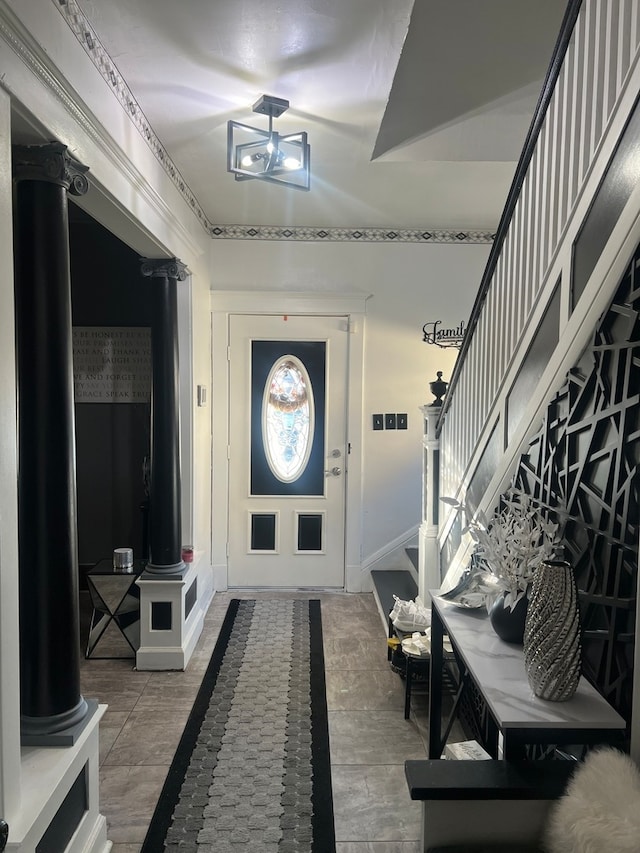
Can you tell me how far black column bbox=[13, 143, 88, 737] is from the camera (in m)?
1.79

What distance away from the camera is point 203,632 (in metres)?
3.73

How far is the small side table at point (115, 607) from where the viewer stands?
3365 mm

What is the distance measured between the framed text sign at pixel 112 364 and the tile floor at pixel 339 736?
174 centimetres

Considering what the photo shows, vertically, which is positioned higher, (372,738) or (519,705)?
(519,705)

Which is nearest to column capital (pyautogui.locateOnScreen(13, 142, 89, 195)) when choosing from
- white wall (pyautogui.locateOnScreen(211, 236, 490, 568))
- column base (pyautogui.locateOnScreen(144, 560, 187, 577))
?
column base (pyautogui.locateOnScreen(144, 560, 187, 577))

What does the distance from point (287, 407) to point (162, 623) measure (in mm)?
1845

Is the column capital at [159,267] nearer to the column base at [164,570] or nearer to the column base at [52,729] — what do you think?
the column base at [164,570]

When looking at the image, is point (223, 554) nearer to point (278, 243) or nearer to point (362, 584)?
point (362, 584)

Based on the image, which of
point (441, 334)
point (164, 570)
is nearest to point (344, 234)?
point (441, 334)

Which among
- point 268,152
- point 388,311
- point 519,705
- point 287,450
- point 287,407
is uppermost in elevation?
point 268,152

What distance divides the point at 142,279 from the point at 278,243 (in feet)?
3.34

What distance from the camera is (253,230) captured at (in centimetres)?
435

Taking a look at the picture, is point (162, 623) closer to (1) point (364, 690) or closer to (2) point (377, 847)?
(1) point (364, 690)

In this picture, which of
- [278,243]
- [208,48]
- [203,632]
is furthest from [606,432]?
[278,243]
